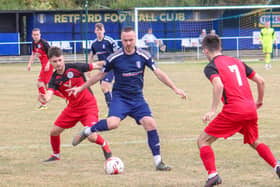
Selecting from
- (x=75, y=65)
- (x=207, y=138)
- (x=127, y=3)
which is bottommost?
(x=207, y=138)

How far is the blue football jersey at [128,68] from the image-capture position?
7445 millimetres

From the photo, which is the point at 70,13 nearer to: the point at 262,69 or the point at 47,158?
the point at 262,69

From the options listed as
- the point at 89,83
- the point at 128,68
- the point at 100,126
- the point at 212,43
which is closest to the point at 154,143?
the point at 100,126

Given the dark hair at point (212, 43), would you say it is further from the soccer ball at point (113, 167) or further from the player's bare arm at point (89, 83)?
the soccer ball at point (113, 167)

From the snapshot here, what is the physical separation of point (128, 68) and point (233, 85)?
1568mm

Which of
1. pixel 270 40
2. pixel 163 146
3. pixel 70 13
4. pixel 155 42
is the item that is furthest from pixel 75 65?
pixel 70 13

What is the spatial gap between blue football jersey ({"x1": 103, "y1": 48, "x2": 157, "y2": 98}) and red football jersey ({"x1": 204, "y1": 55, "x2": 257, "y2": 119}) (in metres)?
1.32

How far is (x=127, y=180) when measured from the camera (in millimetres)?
6961

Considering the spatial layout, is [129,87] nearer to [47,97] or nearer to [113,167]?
[113,167]

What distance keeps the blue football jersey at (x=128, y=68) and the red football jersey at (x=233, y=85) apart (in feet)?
4.35

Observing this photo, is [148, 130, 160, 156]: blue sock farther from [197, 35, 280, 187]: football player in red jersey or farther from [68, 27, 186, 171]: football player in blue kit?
[197, 35, 280, 187]: football player in red jersey

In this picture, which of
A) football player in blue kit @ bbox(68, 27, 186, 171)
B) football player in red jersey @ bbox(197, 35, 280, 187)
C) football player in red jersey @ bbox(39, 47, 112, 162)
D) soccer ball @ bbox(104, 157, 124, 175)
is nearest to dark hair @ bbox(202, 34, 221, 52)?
football player in red jersey @ bbox(197, 35, 280, 187)

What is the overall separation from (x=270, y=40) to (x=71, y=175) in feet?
70.3

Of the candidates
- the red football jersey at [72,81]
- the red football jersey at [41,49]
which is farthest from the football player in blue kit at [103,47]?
the red football jersey at [72,81]
